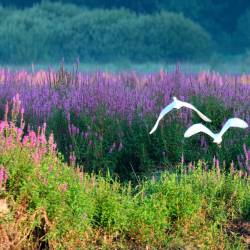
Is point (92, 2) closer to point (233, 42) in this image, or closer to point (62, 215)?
point (233, 42)

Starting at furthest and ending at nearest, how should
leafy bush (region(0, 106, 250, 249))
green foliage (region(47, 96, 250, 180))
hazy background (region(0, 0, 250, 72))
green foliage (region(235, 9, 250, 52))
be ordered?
green foliage (region(235, 9, 250, 52)), hazy background (region(0, 0, 250, 72)), green foliage (region(47, 96, 250, 180)), leafy bush (region(0, 106, 250, 249))

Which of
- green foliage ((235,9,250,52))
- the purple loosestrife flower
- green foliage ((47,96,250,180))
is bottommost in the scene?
green foliage ((47,96,250,180))

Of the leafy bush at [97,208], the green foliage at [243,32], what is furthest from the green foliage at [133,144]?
the green foliage at [243,32]

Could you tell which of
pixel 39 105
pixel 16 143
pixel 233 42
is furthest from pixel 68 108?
pixel 233 42

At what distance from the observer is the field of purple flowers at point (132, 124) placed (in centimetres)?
782

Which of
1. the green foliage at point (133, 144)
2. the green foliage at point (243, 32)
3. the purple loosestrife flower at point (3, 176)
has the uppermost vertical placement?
the green foliage at point (243, 32)

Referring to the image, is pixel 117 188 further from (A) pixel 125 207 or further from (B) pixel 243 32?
(B) pixel 243 32

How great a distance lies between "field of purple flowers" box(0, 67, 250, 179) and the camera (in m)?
7.82

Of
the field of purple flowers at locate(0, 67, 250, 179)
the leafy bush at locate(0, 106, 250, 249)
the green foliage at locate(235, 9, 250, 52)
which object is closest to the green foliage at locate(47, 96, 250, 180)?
the field of purple flowers at locate(0, 67, 250, 179)

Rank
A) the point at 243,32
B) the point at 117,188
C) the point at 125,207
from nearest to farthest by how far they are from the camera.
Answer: the point at 125,207
the point at 117,188
the point at 243,32

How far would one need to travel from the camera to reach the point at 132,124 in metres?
8.40

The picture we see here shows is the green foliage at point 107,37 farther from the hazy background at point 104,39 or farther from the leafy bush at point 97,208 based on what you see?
the leafy bush at point 97,208

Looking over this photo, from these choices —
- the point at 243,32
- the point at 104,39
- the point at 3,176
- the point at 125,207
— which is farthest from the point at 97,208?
the point at 243,32

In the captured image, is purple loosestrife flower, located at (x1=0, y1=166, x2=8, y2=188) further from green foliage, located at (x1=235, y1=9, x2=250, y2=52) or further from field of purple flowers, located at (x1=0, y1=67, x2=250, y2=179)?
green foliage, located at (x1=235, y1=9, x2=250, y2=52)
